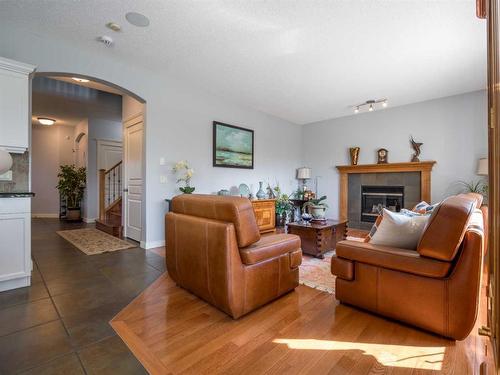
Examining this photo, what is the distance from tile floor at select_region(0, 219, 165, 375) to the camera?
1372 millimetres

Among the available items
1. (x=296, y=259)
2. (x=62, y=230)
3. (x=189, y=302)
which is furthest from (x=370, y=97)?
(x=62, y=230)

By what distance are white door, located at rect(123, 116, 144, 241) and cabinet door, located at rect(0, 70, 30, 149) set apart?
5.28 feet

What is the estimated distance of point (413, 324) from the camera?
1.71 meters

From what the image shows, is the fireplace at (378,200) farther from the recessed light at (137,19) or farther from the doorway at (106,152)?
the recessed light at (137,19)

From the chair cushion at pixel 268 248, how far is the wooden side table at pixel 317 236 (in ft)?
3.76

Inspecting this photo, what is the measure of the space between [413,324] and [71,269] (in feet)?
11.2

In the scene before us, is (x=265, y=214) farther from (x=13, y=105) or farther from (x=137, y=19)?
(x=13, y=105)

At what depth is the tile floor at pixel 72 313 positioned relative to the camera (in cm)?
137

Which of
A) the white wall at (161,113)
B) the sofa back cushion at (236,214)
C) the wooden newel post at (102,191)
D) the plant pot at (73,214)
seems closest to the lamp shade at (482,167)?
the white wall at (161,113)

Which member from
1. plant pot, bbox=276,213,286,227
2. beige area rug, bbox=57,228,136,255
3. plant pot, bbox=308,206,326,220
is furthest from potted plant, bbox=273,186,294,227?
beige area rug, bbox=57,228,136,255

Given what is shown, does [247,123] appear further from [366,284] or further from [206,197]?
[366,284]

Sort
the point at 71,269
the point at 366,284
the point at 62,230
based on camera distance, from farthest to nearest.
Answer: the point at 62,230, the point at 71,269, the point at 366,284

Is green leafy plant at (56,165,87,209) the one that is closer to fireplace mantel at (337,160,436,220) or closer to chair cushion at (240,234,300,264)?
chair cushion at (240,234,300,264)

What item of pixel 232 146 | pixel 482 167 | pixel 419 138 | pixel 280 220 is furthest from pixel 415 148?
pixel 232 146
